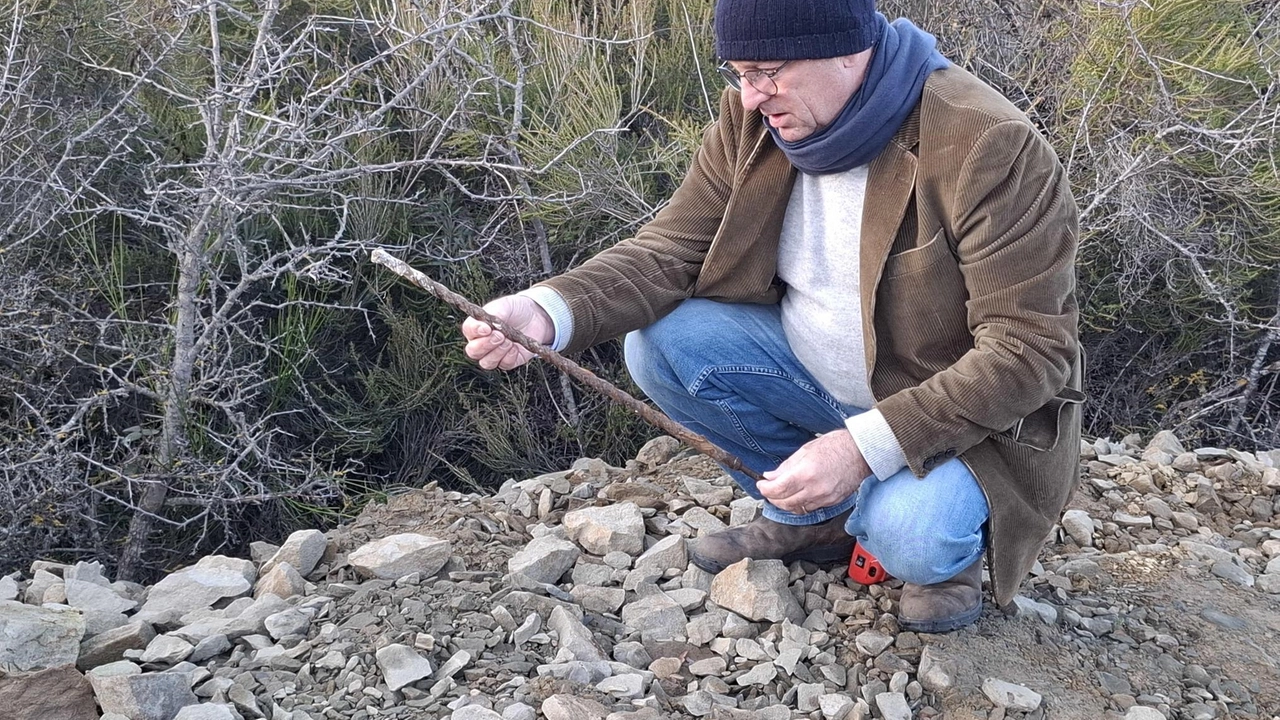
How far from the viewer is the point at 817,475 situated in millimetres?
1984

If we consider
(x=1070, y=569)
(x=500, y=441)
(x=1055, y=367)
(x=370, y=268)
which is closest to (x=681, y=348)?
(x=1055, y=367)

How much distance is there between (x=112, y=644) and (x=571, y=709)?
1001 millimetres

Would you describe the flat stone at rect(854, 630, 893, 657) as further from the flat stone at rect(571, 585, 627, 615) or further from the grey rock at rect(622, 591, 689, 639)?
the flat stone at rect(571, 585, 627, 615)

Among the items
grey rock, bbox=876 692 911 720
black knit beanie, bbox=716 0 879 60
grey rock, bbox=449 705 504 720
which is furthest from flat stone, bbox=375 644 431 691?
black knit beanie, bbox=716 0 879 60

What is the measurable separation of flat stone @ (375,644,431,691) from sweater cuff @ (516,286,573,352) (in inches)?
27.0

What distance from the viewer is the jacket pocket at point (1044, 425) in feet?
7.00

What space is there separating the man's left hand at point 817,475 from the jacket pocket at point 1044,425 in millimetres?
335

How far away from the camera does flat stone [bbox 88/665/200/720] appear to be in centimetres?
204

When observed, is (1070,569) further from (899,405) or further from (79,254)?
(79,254)

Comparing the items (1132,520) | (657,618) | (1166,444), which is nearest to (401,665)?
(657,618)

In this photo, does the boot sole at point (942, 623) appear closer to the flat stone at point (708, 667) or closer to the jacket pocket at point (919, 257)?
the flat stone at point (708, 667)

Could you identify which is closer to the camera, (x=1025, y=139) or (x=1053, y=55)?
(x=1025, y=139)

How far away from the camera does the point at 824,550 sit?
263cm

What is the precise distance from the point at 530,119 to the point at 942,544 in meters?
2.60
